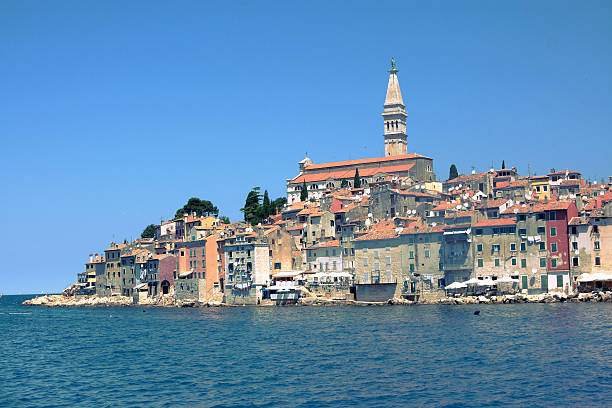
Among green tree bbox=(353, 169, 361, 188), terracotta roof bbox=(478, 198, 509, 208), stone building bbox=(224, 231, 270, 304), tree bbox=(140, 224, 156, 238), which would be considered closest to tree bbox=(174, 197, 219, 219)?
tree bbox=(140, 224, 156, 238)

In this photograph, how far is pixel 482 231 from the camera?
247ft

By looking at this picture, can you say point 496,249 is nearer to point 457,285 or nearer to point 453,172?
point 457,285

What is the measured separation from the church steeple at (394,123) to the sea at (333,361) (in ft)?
296

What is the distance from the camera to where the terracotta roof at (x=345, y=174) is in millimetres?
132000

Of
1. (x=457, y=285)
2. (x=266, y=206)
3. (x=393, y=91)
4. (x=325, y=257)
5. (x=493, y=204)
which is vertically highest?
(x=393, y=91)

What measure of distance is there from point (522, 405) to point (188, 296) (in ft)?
235

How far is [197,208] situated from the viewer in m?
130

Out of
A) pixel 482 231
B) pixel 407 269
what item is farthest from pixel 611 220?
pixel 407 269

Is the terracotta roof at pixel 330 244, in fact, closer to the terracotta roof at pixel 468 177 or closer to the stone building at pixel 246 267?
the stone building at pixel 246 267

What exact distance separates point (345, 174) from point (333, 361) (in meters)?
95.7

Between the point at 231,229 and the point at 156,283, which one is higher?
the point at 231,229

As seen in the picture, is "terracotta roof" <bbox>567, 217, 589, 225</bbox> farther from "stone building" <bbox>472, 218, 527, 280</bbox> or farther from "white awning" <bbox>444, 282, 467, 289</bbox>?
"white awning" <bbox>444, 282, 467, 289</bbox>

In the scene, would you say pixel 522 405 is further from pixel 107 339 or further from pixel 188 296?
pixel 188 296

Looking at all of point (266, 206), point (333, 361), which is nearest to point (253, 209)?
point (266, 206)
